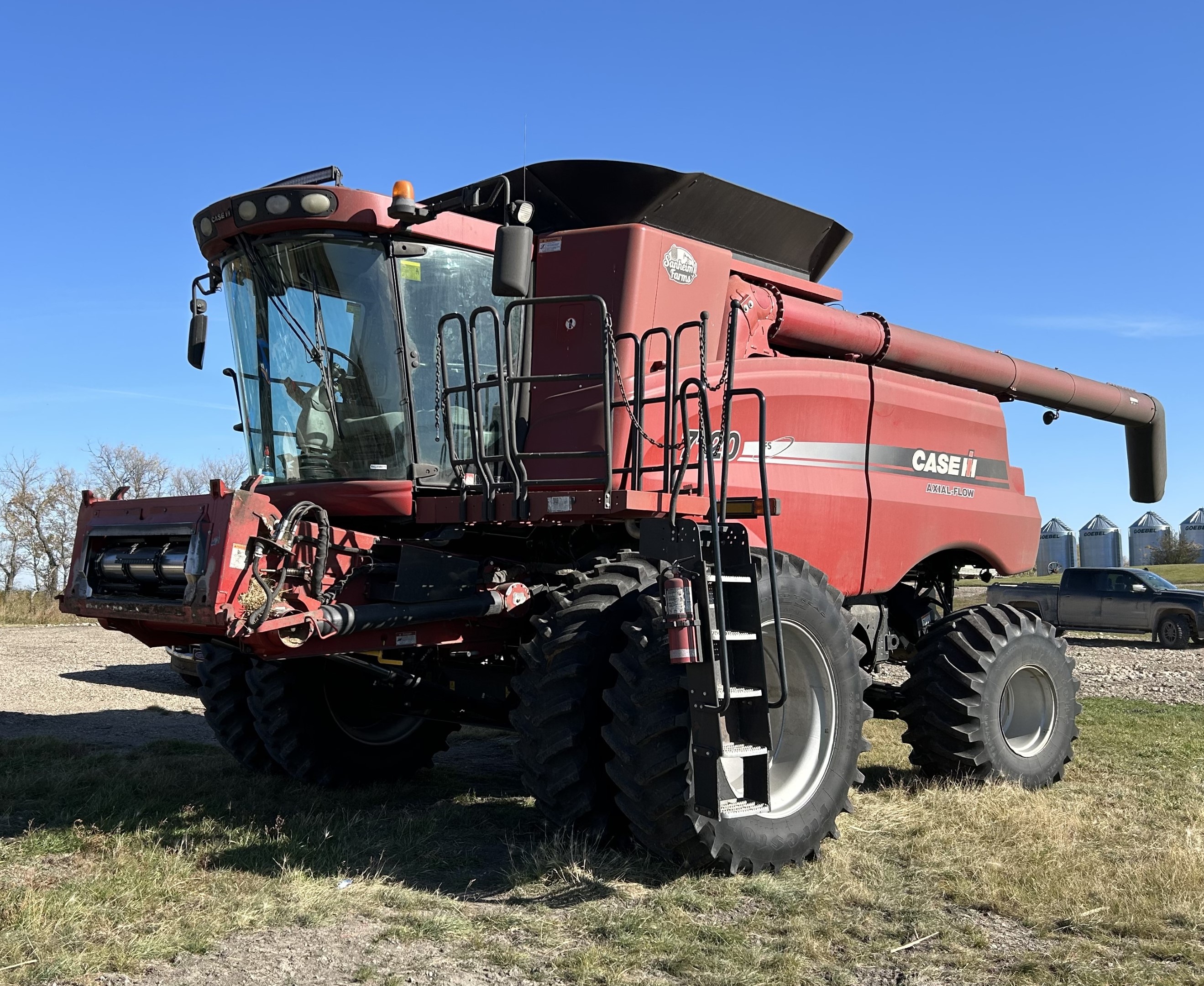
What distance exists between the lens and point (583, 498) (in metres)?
5.33

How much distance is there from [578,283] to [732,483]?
57.0 inches

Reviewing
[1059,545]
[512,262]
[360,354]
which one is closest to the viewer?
[512,262]

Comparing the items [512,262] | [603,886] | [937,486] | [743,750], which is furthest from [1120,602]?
[512,262]

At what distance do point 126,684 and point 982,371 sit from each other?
10.6m

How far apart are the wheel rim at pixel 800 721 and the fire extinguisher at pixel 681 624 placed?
0.81 metres

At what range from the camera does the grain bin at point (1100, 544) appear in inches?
2392

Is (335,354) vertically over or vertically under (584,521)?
over

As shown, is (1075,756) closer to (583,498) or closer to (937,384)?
(937,384)

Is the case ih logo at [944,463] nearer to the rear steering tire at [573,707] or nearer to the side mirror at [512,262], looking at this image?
the rear steering tire at [573,707]

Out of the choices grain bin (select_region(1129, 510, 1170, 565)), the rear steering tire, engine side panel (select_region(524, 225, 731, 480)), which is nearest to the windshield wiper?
engine side panel (select_region(524, 225, 731, 480))

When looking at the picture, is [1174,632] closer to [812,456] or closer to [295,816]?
[812,456]

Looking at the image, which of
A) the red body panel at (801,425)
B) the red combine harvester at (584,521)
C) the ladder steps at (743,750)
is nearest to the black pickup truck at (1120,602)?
the red body panel at (801,425)

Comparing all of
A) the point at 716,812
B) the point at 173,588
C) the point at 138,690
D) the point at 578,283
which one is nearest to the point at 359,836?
the point at 173,588

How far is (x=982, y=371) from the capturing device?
28.6ft
